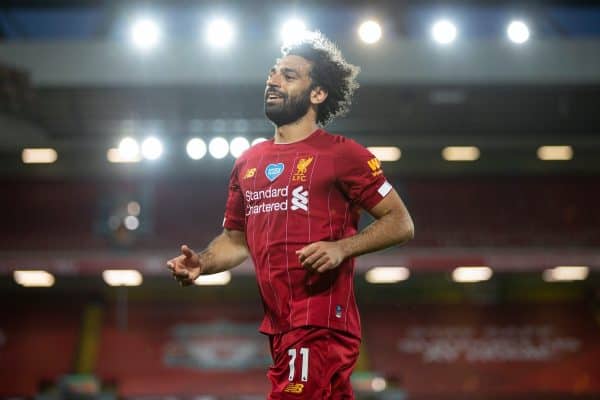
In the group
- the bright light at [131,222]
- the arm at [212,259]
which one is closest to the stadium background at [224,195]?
the bright light at [131,222]

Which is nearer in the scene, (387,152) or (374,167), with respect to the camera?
(374,167)

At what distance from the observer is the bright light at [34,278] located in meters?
14.3

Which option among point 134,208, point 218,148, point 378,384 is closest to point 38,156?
point 134,208

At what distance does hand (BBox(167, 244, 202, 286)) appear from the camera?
261cm

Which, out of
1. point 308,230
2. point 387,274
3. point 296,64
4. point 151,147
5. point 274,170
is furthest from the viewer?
point 151,147

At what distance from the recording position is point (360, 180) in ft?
8.34

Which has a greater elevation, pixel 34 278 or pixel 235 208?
pixel 34 278

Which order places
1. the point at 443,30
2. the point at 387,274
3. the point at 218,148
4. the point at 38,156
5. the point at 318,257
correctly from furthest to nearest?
the point at 38,156 < the point at 443,30 < the point at 218,148 < the point at 387,274 < the point at 318,257

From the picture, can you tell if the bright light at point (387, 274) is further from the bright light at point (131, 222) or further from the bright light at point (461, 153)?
the bright light at point (131, 222)

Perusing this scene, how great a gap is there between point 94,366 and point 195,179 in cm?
463

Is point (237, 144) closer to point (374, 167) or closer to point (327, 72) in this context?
point (327, 72)

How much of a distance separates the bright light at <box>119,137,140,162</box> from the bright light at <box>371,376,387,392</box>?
687 centimetres

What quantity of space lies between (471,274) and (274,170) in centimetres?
1269

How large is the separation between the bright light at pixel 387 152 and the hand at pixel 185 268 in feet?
44.3
